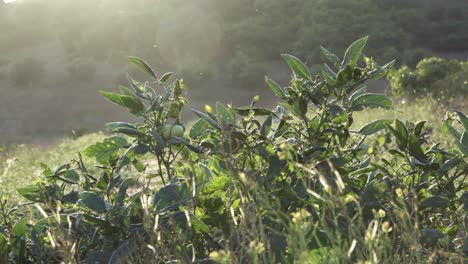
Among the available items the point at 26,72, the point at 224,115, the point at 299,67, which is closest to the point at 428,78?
the point at 299,67

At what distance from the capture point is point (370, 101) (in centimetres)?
214

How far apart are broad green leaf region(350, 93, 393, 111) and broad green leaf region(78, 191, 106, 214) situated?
3.22 ft

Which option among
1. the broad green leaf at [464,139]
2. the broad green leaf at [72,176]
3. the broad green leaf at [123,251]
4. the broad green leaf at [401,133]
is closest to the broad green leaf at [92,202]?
the broad green leaf at [123,251]

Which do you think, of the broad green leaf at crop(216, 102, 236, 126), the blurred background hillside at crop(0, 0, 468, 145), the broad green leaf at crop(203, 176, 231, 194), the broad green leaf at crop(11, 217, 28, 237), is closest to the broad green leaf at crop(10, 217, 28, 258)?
the broad green leaf at crop(11, 217, 28, 237)

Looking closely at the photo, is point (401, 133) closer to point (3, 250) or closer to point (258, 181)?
point (258, 181)

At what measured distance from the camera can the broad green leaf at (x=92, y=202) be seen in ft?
6.11

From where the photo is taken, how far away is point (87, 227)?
78.8 inches

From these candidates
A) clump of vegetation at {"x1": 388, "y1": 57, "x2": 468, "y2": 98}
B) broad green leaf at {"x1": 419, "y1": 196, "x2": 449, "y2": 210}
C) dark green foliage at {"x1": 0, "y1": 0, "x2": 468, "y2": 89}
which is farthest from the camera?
dark green foliage at {"x1": 0, "y1": 0, "x2": 468, "y2": 89}

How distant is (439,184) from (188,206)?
1.01m

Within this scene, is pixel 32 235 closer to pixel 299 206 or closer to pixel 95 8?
pixel 299 206

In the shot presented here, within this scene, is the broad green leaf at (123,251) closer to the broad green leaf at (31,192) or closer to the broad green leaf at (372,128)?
the broad green leaf at (31,192)

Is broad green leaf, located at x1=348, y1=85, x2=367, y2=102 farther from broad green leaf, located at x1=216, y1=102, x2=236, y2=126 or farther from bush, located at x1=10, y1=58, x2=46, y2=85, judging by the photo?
bush, located at x1=10, y1=58, x2=46, y2=85

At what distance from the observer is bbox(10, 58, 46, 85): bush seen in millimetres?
24953

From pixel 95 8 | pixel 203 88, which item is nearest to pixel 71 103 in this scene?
pixel 203 88
